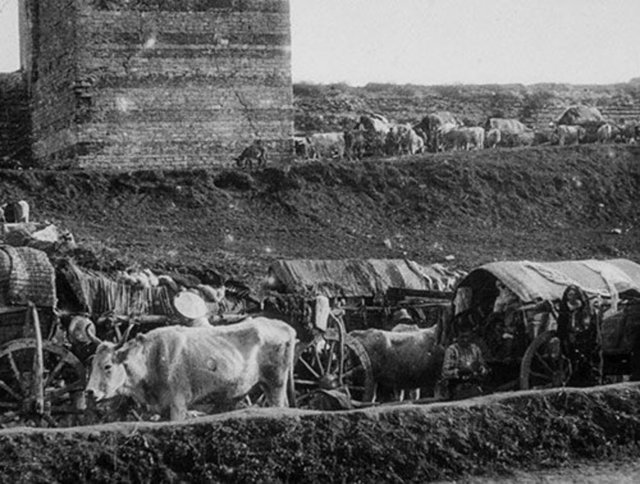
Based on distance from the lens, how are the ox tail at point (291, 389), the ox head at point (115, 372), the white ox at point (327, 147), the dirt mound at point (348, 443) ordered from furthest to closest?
the white ox at point (327, 147), the ox tail at point (291, 389), the ox head at point (115, 372), the dirt mound at point (348, 443)

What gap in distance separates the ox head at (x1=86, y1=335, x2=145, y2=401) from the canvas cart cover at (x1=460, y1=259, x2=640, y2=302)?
4.18 m

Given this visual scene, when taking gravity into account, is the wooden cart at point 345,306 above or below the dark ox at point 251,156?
below

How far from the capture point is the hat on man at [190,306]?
43.5ft

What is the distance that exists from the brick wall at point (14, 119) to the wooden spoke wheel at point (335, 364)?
19137 millimetres

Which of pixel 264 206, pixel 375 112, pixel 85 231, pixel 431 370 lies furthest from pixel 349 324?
pixel 375 112

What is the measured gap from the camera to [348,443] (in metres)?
8.06

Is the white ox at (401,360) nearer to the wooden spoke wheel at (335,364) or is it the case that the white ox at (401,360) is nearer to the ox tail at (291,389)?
the wooden spoke wheel at (335,364)

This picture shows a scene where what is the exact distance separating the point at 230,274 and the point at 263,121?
32.2ft

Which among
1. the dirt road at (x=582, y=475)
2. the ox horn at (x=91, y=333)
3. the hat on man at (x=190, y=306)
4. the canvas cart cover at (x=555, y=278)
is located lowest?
the ox horn at (x=91, y=333)

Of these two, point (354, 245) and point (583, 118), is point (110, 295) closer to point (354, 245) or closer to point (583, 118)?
point (354, 245)

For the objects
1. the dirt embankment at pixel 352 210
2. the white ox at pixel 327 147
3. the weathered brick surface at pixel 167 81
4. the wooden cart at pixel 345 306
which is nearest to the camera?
the wooden cart at pixel 345 306

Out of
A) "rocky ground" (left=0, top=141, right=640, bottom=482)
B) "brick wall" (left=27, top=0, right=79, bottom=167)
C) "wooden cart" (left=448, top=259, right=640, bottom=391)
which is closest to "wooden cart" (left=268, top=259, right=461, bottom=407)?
"wooden cart" (left=448, top=259, right=640, bottom=391)

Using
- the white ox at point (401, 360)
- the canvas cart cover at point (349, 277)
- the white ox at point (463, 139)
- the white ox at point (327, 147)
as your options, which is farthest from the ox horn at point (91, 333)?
the white ox at point (463, 139)

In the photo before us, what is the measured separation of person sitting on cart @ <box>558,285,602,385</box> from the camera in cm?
1228
